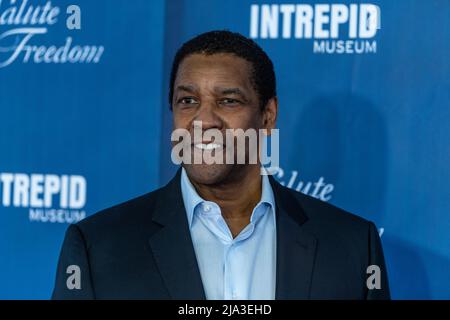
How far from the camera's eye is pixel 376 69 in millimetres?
2133

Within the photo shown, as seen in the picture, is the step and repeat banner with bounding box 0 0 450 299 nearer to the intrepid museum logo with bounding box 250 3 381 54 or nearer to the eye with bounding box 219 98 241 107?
the intrepid museum logo with bounding box 250 3 381 54

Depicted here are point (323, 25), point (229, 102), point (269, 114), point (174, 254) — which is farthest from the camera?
point (323, 25)

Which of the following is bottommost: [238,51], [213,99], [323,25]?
[213,99]

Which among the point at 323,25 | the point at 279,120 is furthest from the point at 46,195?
the point at 323,25

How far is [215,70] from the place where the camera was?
159cm

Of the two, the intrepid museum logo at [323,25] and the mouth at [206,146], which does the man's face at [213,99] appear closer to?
the mouth at [206,146]

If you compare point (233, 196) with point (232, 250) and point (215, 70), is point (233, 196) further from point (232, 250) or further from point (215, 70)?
point (215, 70)

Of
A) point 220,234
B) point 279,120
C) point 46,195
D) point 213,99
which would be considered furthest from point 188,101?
point 46,195

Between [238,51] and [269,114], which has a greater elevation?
[238,51]

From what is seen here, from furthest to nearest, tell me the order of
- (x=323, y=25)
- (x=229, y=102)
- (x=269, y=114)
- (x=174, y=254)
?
(x=323, y=25) < (x=269, y=114) < (x=229, y=102) < (x=174, y=254)

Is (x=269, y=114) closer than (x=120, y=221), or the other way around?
(x=120, y=221)

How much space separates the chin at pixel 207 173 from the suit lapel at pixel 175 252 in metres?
0.06

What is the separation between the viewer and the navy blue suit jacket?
1.48m

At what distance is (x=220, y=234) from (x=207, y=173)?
0.43 ft
